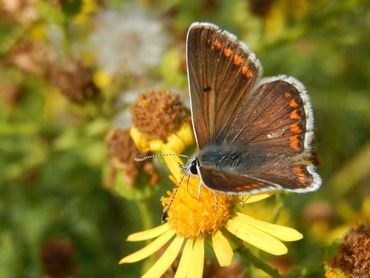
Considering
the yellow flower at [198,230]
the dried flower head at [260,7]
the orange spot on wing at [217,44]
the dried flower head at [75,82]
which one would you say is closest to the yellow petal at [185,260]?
the yellow flower at [198,230]

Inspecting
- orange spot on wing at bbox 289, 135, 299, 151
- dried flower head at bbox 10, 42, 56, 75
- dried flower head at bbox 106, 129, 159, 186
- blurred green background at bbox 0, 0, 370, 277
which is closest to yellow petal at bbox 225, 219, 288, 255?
orange spot on wing at bbox 289, 135, 299, 151

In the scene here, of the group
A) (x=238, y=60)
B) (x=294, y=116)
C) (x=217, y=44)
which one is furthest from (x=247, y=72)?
(x=294, y=116)

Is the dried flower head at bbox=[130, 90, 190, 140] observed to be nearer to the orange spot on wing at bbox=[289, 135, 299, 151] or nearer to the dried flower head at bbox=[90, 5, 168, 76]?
the orange spot on wing at bbox=[289, 135, 299, 151]

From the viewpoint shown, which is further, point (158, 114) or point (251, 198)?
point (158, 114)

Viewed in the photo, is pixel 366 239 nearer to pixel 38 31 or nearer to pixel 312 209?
pixel 312 209

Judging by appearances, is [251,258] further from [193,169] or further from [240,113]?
[240,113]

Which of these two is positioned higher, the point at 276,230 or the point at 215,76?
the point at 215,76
